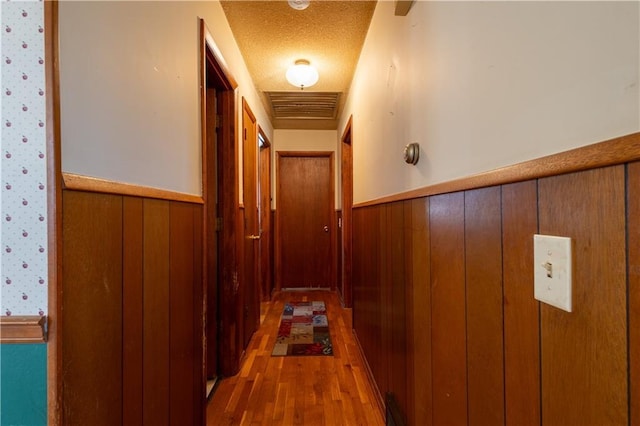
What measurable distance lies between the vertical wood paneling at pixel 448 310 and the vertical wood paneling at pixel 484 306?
0.10ft

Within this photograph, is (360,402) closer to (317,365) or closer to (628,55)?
(317,365)

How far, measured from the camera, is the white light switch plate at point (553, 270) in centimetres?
47

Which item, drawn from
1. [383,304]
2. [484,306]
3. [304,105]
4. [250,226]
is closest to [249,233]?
[250,226]

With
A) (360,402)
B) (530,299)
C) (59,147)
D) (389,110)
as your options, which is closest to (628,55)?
(530,299)

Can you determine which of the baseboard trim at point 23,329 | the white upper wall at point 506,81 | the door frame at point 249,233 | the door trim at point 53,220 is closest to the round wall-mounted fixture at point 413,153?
the white upper wall at point 506,81

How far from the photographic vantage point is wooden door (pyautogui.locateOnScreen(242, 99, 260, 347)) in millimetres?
2343

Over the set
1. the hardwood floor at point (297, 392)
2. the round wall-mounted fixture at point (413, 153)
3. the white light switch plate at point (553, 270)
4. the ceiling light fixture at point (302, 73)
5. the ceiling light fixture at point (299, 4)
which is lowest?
the hardwood floor at point (297, 392)

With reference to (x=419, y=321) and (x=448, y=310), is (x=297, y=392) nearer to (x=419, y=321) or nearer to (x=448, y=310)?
(x=419, y=321)

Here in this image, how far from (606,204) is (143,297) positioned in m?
1.10

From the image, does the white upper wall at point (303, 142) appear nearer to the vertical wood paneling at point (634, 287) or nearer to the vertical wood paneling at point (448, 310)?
the vertical wood paneling at point (448, 310)

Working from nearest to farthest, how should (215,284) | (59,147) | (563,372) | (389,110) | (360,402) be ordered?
(563,372)
(59,147)
(389,110)
(360,402)
(215,284)

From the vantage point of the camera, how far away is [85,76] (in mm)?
705

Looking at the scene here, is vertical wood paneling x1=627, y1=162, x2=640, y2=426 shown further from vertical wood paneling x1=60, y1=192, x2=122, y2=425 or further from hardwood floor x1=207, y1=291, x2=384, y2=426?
hardwood floor x1=207, y1=291, x2=384, y2=426

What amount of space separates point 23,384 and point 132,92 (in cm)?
76
